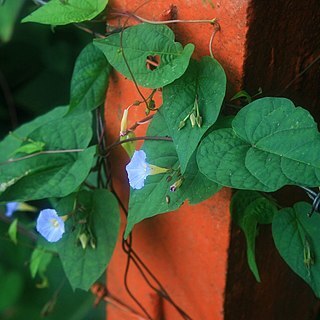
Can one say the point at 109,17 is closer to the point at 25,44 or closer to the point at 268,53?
the point at 268,53

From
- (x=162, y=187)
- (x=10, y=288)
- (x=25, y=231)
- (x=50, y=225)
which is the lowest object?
(x=10, y=288)

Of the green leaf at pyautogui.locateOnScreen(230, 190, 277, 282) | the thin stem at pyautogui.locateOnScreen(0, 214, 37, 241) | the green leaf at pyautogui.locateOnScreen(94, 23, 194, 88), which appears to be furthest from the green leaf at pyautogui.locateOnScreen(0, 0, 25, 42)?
the green leaf at pyautogui.locateOnScreen(230, 190, 277, 282)

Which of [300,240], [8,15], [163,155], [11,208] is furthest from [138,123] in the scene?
[8,15]

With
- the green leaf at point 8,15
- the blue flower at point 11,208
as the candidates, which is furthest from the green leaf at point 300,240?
the green leaf at point 8,15

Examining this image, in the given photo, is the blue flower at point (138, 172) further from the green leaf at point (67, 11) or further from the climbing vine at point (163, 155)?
the green leaf at point (67, 11)

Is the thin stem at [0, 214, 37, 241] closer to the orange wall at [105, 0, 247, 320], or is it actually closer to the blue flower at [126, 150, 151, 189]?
the orange wall at [105, 0, 247, 320]

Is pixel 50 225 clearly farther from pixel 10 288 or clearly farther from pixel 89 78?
pixel 10 288
